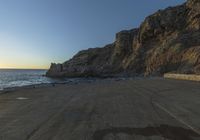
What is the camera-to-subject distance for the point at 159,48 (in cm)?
8312

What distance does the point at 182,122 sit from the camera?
852 centimetres

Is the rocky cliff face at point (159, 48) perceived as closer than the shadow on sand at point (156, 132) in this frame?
No

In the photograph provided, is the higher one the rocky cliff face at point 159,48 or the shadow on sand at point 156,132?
the rocky cliff face at point 159,48

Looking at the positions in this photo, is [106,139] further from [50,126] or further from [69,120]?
[69,120]

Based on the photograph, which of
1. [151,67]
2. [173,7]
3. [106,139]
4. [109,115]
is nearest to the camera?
[106,139]

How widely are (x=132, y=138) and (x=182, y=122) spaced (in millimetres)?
2600

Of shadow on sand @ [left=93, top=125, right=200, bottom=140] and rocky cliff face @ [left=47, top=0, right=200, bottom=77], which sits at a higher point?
rocky cliff face @ [left=47, top=0, right=200, bottom=77]

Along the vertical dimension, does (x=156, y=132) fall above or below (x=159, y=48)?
below

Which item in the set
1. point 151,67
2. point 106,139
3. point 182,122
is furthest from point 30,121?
point 151,67

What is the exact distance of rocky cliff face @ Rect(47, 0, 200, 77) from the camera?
6788cm

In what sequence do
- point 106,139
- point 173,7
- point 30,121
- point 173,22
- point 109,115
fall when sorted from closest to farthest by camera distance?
point 106,139 → point 30,121 → point 109,115 → point 173,22 → point 173,7

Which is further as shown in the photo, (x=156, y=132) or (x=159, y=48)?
(x=159, y=48)

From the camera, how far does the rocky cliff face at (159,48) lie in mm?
67875

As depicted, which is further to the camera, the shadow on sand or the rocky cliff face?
the rocky cliff face
